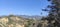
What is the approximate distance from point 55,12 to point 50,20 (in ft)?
2.43

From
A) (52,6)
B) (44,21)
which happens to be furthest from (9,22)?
(52,6)

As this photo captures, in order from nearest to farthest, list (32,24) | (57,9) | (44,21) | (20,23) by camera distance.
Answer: (57,9) → (44,21) → (32,24) → (20,23)

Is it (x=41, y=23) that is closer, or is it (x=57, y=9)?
(x=57, y=9)

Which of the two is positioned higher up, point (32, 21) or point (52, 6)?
point (52, 6)

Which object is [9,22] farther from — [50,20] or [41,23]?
[50,20]

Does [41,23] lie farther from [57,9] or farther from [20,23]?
[20,23]

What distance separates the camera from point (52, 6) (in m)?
14.8

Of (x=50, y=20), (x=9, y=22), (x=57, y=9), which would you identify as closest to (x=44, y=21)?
(x=50, y=20)

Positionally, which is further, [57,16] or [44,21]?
[44,21]

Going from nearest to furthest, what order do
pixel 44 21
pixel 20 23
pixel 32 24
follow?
pixel 44 21, pixel 32 24, pixel 20 23

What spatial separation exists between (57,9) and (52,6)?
480mm

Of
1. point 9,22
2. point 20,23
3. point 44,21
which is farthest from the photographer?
point 20,23

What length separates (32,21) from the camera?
A: 17.5m

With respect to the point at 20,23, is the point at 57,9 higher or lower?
higher
